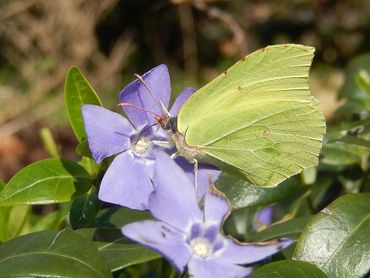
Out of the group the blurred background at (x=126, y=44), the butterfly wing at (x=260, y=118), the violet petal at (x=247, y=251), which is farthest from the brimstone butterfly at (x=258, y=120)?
the blurred background at (x=126, y=44)

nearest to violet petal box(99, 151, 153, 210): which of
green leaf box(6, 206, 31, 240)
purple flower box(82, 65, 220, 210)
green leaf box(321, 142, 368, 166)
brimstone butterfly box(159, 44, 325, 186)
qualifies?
purple flower box(82, 65, 220, 210)

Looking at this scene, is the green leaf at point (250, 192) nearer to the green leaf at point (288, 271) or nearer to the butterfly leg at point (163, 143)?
the butterfly leg at point (163, 143)

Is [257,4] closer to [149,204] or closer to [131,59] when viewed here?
[131,59]

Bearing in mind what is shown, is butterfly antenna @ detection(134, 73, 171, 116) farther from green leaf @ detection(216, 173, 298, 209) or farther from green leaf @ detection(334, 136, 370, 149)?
green leaf @ detection(334, 136, 370, 149)

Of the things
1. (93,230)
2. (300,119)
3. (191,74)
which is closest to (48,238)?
(93,230)

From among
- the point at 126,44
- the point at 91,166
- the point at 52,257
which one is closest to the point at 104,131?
the point at 91,166

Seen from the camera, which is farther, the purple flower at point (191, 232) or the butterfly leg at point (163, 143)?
the butterfly leg at point (163, 143)

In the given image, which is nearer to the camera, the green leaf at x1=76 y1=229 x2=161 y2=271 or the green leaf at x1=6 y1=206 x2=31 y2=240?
the green leaf at x1=76 y1=229 x2=161 y2=271
